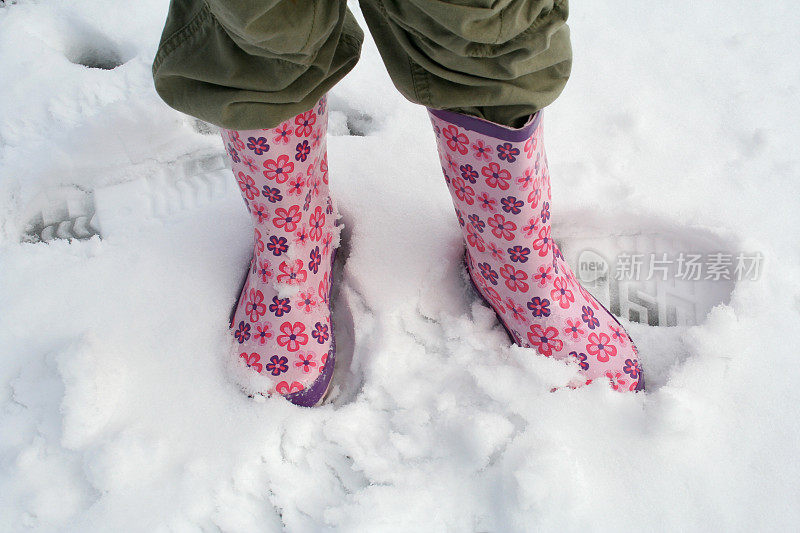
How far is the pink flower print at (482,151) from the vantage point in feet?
2.13

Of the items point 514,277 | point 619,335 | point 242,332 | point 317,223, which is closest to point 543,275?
point 514,277

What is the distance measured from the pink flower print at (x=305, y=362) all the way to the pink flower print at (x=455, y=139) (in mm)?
344

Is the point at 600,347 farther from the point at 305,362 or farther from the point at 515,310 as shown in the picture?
the point at 305,362

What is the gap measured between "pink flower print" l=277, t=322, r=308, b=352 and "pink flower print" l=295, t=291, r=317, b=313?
24 millimetres

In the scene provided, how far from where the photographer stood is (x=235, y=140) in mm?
693

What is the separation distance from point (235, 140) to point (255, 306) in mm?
253

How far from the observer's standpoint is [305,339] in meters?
0.84

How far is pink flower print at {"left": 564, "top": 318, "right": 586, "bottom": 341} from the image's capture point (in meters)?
0.81

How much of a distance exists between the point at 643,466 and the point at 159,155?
0.88 m

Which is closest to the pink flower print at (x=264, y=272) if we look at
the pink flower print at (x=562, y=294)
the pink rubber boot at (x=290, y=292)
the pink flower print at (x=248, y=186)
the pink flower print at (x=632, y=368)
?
the pink rubber boot at (x=290, y=292)

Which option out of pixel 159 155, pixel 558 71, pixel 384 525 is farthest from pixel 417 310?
pixel 159 155

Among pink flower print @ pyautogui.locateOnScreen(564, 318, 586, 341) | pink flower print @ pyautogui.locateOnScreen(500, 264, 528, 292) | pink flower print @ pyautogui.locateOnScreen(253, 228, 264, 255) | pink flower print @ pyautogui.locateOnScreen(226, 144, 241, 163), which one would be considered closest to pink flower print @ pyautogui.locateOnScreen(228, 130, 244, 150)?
pink flower print @ pyautogui.locateOnScreen(226, 144, 241, 163)

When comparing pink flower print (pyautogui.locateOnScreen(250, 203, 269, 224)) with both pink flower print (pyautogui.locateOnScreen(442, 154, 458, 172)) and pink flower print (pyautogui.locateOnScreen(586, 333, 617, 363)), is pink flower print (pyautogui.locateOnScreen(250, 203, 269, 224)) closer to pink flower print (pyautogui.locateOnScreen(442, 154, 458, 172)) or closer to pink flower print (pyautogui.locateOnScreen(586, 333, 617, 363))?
pink flower print (pyautogui.locateOnScreen(442, 154, 458, 172))

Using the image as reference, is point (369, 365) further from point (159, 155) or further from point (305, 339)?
point (159, 155)
